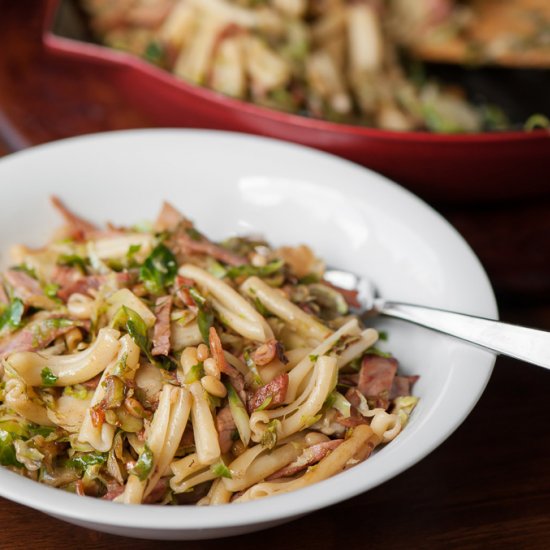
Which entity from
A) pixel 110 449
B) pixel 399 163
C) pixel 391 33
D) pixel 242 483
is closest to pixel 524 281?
pixel 399 163

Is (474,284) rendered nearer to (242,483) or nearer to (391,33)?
(242,483)

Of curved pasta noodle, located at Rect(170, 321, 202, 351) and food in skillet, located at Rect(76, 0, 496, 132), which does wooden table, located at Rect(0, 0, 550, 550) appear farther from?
food in skillet, located at Rect(76, 0, 496, 132)

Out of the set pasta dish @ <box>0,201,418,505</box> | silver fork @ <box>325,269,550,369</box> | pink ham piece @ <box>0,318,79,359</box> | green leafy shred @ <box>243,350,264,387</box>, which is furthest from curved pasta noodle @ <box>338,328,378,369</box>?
pink ham piece @ <box>0,318,79,359</box>

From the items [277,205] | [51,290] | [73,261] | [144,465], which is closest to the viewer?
[144,465]

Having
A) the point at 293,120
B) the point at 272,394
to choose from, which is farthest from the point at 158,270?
the point at 293,120

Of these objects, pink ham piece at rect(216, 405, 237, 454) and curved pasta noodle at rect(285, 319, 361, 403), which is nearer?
pink ham piece at rect(216, 405, 237, 454)

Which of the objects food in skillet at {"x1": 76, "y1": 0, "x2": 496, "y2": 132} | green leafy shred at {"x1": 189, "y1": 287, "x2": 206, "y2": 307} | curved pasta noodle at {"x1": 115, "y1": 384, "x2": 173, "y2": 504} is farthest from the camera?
food in skillet at {"x1": 76, "y1": 0, "x2": 496, "y2": 132}

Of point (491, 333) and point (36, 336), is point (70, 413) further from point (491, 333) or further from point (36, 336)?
point (491, 333)
